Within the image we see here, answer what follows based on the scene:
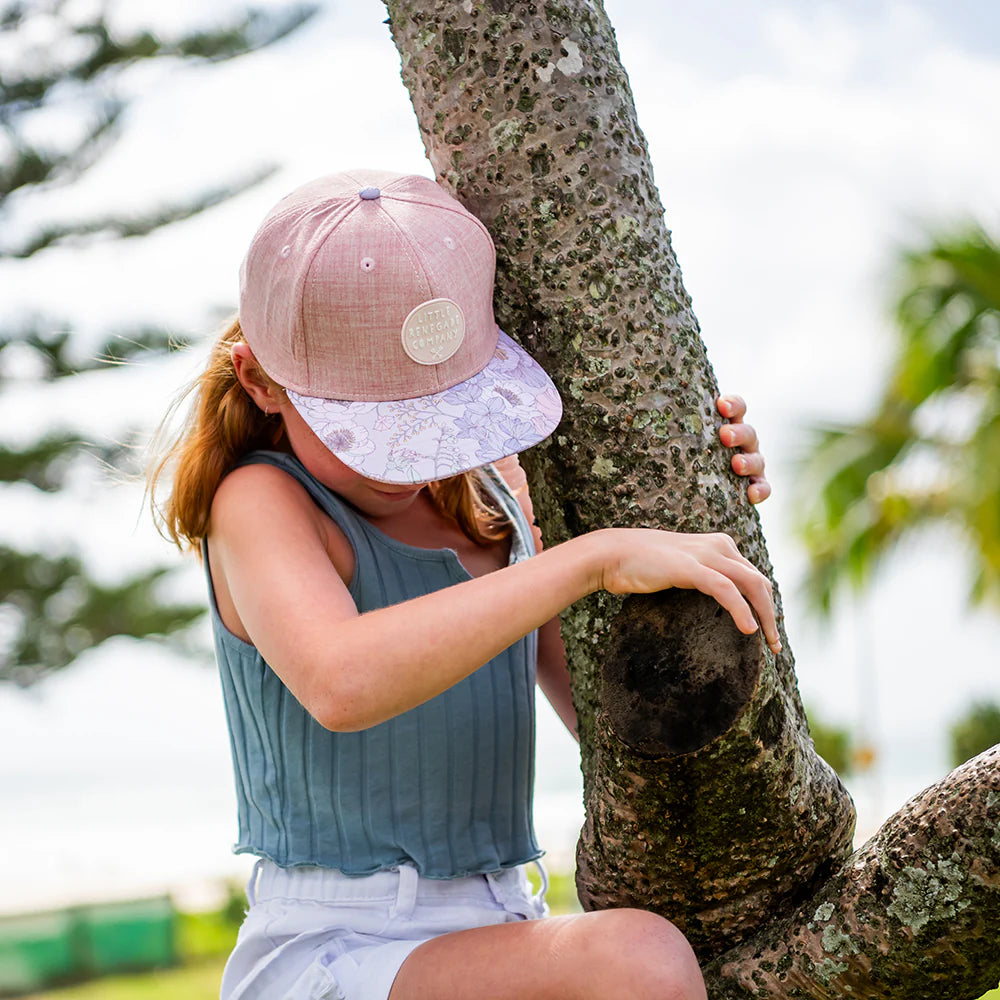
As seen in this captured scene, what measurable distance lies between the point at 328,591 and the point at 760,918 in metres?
0.68

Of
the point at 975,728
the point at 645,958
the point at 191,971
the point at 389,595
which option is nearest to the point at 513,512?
the point at 389,595

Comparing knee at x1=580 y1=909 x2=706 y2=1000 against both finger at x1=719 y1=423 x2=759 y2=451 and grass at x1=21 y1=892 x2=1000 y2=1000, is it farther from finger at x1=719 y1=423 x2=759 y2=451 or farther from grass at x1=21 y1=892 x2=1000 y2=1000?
grass at x1=21 y1=892 x2=1000 y2=1000

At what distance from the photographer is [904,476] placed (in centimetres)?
1265

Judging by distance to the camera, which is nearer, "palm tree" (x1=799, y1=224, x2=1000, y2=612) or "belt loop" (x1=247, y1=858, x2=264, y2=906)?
"belt loop" (x1=247, y1=858, x2=264, y2=906)

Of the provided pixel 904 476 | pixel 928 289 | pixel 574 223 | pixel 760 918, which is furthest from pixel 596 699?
pixel 904 476

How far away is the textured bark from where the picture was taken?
133 centimetres

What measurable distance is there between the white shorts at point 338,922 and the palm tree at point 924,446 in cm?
888

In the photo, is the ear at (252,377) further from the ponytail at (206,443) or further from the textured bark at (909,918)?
the textured bark at (909,918)

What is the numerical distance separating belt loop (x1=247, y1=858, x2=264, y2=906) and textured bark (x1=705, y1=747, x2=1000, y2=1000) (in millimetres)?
677

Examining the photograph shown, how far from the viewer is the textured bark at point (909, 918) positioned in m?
1.33

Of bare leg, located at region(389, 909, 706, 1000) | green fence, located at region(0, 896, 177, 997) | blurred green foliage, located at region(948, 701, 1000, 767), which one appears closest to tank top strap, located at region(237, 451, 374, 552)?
bare leg, located at region(389, 909, 706, 1000)

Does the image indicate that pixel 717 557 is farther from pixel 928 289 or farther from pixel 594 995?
pixel 928 289

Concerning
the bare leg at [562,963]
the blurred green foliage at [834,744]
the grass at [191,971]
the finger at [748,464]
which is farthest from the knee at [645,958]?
the blurred green foliage at [834,744]

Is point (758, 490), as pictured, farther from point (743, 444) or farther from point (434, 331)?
point (434, 331)
